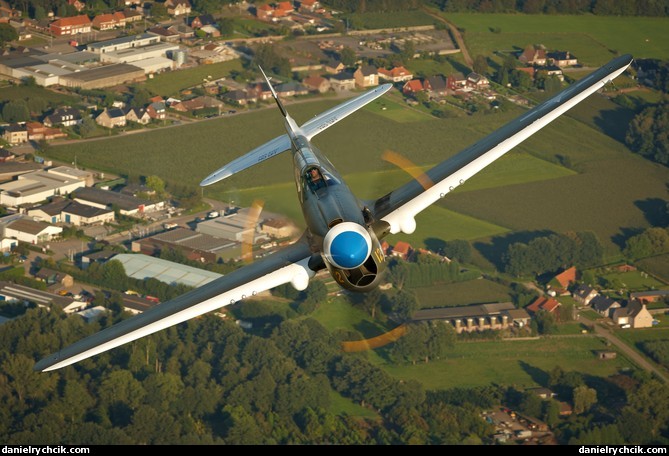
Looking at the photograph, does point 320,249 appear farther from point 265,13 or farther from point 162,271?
point 265,13

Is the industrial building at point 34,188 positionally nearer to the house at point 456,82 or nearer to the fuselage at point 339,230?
the house at point 456,82

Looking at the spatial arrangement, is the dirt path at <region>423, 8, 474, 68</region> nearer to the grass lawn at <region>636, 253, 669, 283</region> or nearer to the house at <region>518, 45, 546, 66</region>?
the house at <region>518, 45, 546, 66</region>

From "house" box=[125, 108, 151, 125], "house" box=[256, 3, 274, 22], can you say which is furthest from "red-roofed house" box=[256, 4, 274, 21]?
"house" box=[125, 108, 151, 125]

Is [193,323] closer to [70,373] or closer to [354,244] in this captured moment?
[70,373]

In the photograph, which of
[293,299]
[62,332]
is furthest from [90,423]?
[293,299]

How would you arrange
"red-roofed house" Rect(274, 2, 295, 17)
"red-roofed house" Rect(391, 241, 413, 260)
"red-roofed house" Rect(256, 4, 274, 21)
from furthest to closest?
1. "red-roofed house" Rect(274, 2, 295, 17)
2. "red-roofed house" Rect(256, 4, 274, 21)
3. "red-roofed house" Rect(391, 241, 413, 260)

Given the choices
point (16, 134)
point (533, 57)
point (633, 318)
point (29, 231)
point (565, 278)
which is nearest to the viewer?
point (633, 318)

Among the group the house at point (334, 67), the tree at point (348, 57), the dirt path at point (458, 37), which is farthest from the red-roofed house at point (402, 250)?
the dirt path at point (458, 37)

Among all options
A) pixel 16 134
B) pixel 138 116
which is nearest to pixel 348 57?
pixel 138 116
